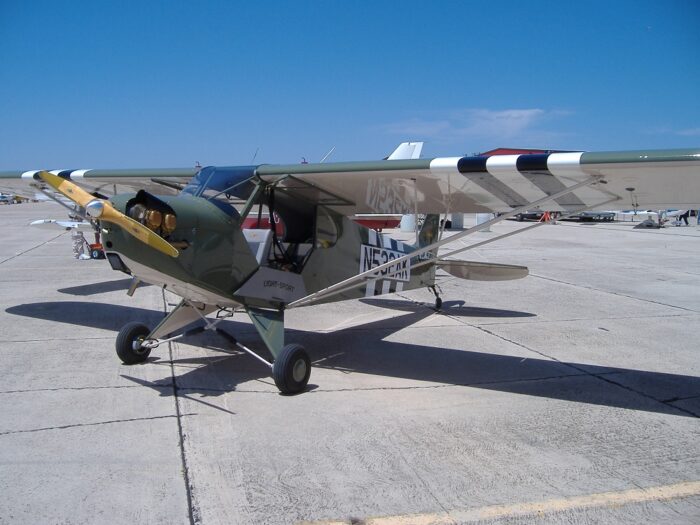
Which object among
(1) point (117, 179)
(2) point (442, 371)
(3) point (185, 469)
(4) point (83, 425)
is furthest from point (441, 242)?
(1) point (117, 179)

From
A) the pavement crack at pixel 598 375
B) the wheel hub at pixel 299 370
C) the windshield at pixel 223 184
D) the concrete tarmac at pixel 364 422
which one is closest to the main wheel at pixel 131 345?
the concrete tarmac at pixel 364 422

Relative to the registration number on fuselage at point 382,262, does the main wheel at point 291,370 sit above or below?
below

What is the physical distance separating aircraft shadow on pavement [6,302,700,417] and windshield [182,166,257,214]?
1.94 m

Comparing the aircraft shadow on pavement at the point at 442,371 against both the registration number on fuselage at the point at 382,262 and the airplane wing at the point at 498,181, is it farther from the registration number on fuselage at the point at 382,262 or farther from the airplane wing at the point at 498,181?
the airplane wing at the point at 498,181

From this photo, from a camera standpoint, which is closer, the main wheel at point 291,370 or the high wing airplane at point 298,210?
the high wing airplane at point 298,210

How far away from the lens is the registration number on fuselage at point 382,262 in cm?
789

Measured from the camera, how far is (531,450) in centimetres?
454

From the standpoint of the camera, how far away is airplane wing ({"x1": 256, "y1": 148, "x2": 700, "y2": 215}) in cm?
505

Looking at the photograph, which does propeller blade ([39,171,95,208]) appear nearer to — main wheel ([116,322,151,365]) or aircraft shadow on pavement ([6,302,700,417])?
main wheel ([116,322,151,365])

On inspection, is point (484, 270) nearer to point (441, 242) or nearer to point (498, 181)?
point (441, 242)

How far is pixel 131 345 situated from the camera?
21.6 ft

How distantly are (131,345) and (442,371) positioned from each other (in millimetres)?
3613

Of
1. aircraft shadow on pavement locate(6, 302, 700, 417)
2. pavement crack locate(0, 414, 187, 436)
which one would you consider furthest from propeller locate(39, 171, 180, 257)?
aircraft shadow on pavement locate(6, 302, 700, 417)

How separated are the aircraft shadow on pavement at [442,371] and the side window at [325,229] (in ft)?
4.81
